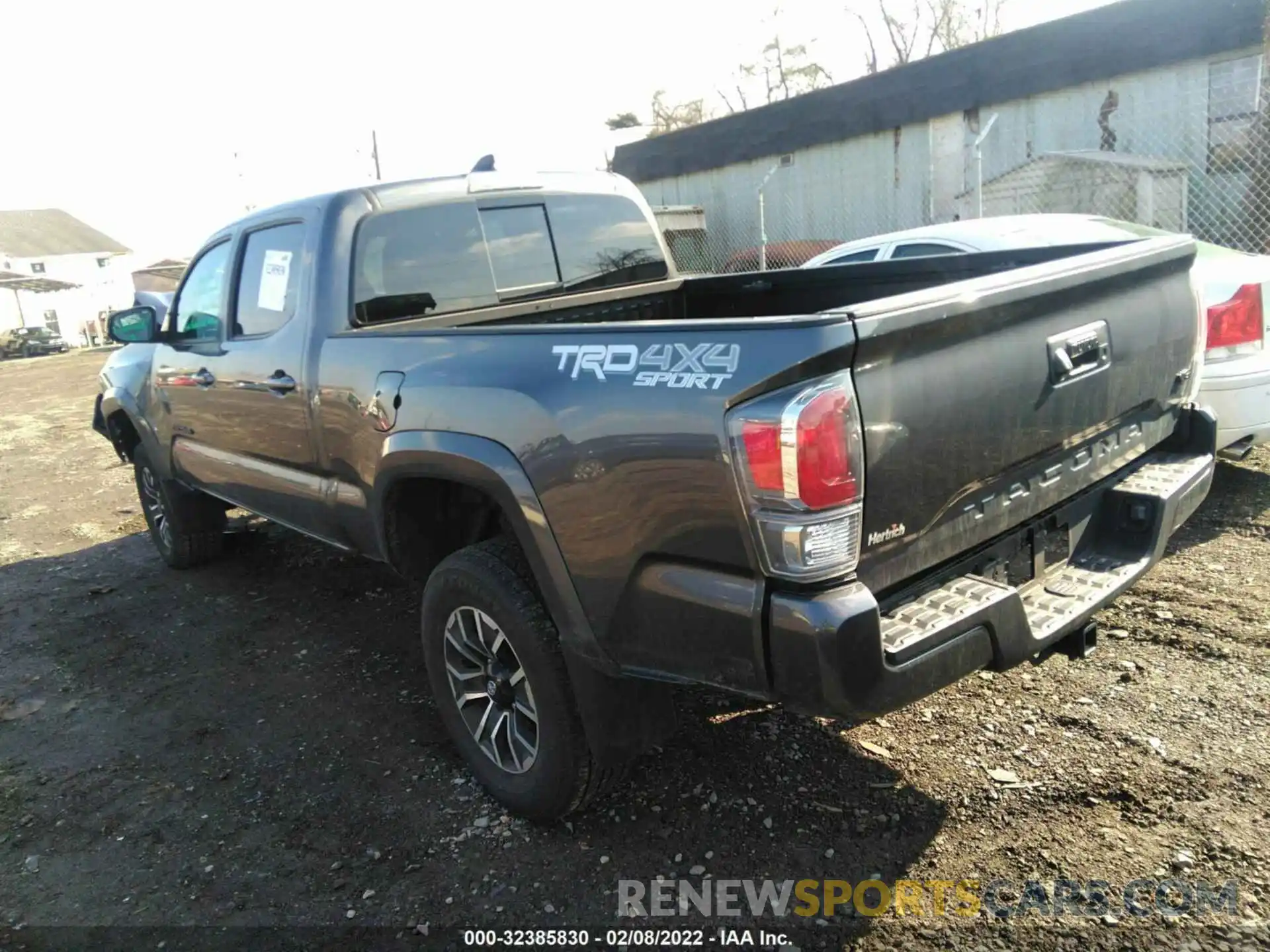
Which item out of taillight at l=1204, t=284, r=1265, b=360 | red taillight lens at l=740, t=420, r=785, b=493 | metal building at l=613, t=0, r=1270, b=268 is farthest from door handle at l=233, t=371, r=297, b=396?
metal building at l=613, t=0, r=1270, b=268

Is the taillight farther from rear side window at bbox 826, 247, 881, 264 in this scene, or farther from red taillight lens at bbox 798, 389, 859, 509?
red taillight lens at bbox 798, 389, 859, 509

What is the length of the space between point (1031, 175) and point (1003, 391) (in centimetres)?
1346

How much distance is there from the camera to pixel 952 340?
2.19 meters

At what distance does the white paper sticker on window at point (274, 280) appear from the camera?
3883 millimetres

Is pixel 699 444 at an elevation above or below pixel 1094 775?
above

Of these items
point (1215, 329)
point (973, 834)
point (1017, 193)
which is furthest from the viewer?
point (1017, 193)

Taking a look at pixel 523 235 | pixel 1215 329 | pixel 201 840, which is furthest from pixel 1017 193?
pixel 201 840

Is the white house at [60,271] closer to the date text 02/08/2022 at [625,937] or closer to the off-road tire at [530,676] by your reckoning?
the off-road tire at [530,676]

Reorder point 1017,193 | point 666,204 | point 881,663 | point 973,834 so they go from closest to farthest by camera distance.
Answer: point 881,663
point 973,834
point 1017,193
point 666,204

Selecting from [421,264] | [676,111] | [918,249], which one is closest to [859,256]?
[918,249]

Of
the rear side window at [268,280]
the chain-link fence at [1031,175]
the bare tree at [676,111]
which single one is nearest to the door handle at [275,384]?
the rear side window at [268,280]

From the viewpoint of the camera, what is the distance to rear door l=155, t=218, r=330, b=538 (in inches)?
148

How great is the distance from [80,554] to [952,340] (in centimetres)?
669

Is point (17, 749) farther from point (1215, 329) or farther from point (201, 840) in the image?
point (1215, 329)
